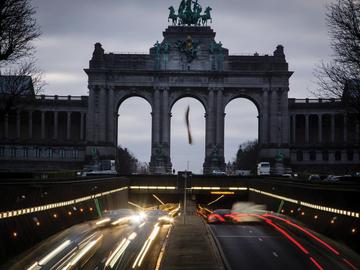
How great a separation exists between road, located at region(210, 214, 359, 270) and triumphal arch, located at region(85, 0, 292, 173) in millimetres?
95896

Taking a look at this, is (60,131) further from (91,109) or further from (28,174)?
(28,174)

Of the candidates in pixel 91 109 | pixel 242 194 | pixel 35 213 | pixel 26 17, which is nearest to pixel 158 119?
pixel 91 109

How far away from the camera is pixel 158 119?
16050 cm

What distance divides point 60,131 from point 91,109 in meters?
18.3

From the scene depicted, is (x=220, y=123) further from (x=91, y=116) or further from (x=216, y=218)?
(x=216, y=218)

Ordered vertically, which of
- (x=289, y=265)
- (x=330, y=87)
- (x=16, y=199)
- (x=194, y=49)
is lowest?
(x=289, y=265)

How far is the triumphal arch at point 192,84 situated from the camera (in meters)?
160

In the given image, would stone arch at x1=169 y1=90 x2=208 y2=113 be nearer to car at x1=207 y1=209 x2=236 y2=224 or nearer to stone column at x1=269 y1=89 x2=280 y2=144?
stone column at x1=269 y1=89 x2=280 y2=144

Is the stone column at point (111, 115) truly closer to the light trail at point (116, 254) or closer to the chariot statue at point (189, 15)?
the chariot statue at point (189, 15)

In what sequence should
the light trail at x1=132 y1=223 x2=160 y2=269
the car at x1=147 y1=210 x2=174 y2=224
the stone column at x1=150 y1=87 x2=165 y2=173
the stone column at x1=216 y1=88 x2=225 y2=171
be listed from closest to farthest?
the light trail at x1=132 y1=223 x2=160 y2=269
the car at x1=147 y1=210 x2=174 y2=224
the stone column at x1=150 y1=87 x2=165 y2=173
the stone column at x1=216 y1=88 x2=225 y2=171

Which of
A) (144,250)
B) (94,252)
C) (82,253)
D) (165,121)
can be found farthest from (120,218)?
(165,121)

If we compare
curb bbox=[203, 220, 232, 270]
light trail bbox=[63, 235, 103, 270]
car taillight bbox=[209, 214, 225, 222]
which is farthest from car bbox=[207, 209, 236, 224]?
light trail bbox=[63, 235, 103, 270]

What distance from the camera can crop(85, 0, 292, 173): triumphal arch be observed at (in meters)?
160

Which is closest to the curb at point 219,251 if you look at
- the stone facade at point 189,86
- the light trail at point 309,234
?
the light trail at point 309,234
